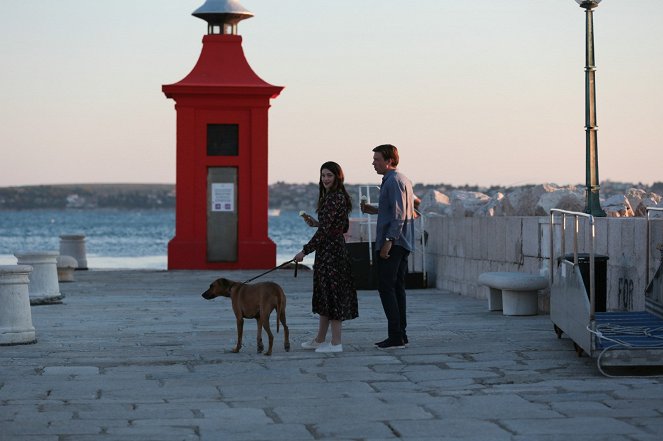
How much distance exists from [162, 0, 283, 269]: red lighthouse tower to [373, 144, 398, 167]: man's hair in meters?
14.2

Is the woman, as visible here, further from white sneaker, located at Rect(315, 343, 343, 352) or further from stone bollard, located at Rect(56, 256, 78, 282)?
stone bollard, located at Rect(56, 256, 78, 282)

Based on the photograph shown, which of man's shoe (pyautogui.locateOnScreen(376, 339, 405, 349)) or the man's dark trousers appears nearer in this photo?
the man's dark trousers

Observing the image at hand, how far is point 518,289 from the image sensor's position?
14.0m

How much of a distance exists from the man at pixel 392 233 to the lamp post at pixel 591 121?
4.48 meters

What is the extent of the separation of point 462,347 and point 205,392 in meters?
3.17

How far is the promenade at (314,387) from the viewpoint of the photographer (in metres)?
7.18

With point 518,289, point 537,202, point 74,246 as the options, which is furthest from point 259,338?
point 74,246

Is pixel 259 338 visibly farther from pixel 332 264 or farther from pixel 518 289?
pixel 518 289

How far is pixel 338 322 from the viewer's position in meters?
10.8

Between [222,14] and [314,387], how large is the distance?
1861 cm

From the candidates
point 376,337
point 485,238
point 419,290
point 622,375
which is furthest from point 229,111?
point 622,375

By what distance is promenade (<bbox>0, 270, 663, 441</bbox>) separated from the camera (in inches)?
283

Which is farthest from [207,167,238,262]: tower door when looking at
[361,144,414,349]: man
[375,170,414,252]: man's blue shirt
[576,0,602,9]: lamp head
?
[375,170,414,252]: man's blue shirt

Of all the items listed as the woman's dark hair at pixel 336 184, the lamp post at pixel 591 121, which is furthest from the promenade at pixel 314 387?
the lamp post at pixel 591 121
